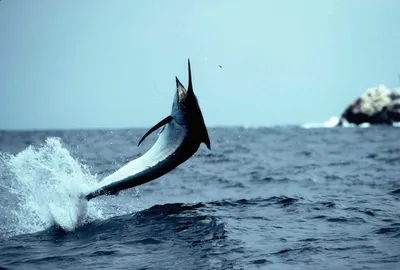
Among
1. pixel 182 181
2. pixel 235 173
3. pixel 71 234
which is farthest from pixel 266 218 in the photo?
pixel 235 173

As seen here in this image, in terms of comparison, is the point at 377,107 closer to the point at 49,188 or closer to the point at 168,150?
the point at 49,188

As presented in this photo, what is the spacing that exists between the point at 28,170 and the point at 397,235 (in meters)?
6.23

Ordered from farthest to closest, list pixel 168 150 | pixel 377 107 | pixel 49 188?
1. pixel 377 107
2. pixel 49 188
3. pixel 168 150

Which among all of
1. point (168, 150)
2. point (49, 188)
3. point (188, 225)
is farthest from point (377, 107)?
point (168, 150)

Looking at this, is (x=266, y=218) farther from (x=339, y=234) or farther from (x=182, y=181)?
(x=182, y=181)

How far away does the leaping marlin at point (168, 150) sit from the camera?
19.9ft

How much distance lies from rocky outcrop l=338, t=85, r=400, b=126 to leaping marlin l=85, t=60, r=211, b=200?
97.1 meters

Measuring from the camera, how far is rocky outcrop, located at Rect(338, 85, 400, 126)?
311 ft

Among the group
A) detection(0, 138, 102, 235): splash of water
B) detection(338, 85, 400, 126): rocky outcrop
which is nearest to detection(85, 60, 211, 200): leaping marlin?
detection(0, 138, 102, 235): splash of water

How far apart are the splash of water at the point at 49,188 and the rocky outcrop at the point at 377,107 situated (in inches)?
3805

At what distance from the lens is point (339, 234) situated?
6695mm

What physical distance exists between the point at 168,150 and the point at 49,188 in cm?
275

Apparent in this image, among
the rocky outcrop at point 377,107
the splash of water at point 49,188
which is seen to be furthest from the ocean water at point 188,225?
the rocky outcrop at point 377,107

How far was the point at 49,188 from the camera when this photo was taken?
775 cm
